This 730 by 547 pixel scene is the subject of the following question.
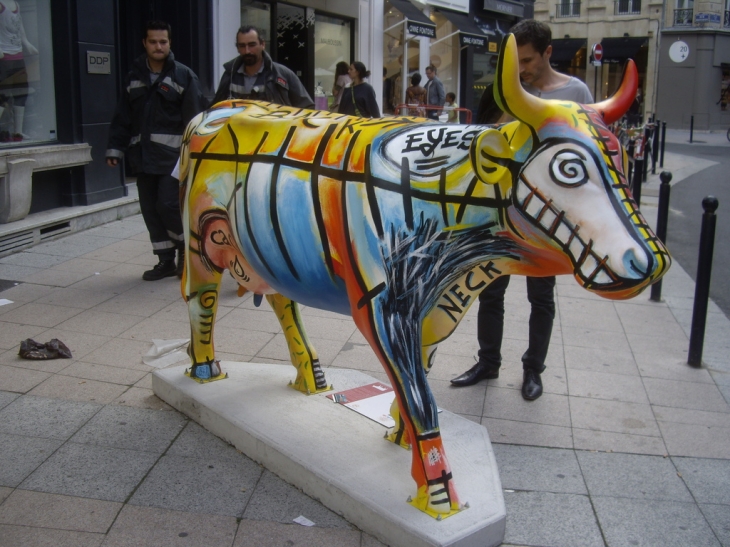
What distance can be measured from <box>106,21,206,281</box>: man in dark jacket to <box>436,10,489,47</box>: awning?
14347 millimetres

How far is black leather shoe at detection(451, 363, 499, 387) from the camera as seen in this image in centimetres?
446

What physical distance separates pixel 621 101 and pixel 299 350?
1.99m

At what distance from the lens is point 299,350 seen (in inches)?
151

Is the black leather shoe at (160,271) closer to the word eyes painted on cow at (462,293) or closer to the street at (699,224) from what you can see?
the word eyes painted on cow at (462,293)

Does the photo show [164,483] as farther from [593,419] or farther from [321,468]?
[593,419]

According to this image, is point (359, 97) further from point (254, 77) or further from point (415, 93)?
point (415, 93)

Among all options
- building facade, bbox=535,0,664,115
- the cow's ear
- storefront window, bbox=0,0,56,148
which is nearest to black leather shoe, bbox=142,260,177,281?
storefront window, bbox=0,0,56,148

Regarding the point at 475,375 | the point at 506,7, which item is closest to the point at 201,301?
the point at 475,375

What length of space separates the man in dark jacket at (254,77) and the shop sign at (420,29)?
37.2 ft

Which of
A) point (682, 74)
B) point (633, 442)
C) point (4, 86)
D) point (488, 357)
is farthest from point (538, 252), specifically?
point (682, 74)

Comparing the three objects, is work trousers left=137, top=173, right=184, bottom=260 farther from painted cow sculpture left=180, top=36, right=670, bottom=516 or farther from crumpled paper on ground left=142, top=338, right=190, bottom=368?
painted cow sculpture left=180, top=36, right=670, bottom=516

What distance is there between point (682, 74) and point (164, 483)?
123 ft

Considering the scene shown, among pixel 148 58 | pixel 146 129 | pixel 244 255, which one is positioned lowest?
pixel 244 255

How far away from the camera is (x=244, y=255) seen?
3.27m
